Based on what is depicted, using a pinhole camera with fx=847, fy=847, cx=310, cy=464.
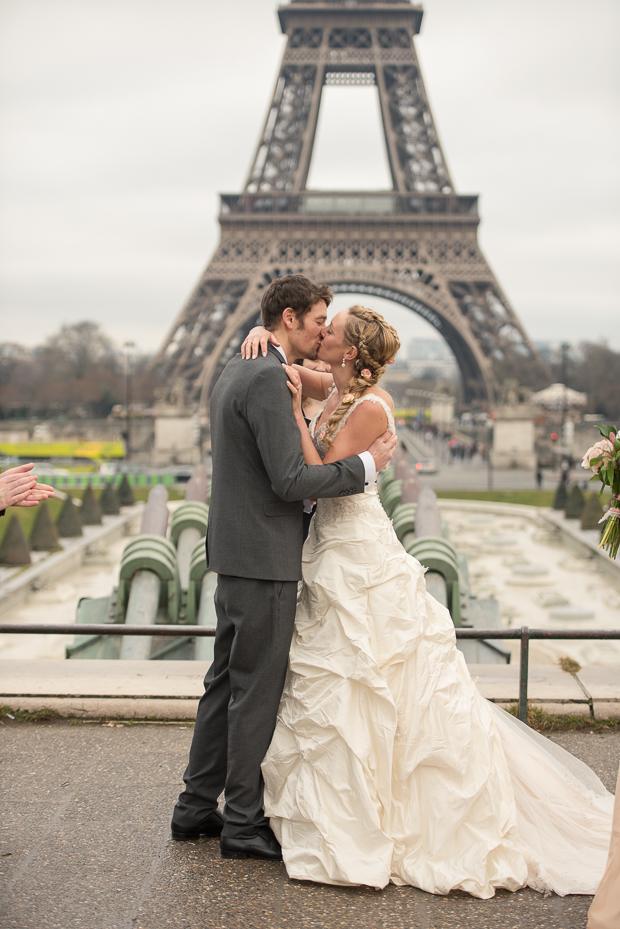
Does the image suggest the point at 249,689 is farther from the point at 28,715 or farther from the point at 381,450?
the point at 28,715

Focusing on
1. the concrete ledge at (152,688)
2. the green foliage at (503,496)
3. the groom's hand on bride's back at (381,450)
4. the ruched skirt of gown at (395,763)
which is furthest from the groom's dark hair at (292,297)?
the green foliage at (503,496)

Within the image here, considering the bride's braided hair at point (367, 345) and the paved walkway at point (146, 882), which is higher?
the bride's braided hair at point (367, 345)

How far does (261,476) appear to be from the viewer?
9.78 ft

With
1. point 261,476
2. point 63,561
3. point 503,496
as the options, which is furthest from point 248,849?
point 503,496

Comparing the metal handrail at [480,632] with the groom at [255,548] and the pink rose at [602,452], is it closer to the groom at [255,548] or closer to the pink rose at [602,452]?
the groom at [255,548]

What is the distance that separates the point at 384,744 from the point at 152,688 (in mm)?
1724

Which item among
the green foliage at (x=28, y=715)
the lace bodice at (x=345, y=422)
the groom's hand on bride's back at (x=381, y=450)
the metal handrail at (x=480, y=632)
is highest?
the lace bodice at (x=345, y=422)

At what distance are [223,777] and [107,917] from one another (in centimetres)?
65

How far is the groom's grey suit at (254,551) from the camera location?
2891 millimetres

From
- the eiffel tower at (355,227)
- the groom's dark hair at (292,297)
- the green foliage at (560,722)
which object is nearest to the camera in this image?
the groom's dark hair at (292,297)

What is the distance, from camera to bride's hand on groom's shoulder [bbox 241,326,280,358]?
2.98 meters

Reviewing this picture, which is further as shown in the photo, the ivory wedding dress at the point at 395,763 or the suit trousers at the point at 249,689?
the suit trousers at the point at 249,689

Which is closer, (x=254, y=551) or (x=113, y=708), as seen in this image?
(x=254, y=551)

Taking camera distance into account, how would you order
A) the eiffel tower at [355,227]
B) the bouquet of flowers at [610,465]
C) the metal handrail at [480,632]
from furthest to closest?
the eiffel tower at [355,227] → the metal handrail at [480,632] → the bouquet of flowers at [610,465]
